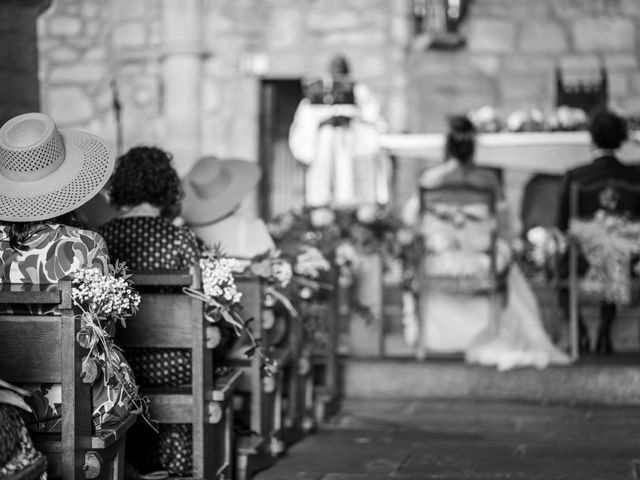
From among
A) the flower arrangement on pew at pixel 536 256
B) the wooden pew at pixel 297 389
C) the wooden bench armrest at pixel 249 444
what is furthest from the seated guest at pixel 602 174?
the wooden bench armrest at pixel 249 444

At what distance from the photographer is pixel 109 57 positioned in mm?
10773

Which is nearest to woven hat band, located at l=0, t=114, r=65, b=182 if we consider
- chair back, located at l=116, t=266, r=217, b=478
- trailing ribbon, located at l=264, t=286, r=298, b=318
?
chair back, located at l=116, t=266, r=217, b=478

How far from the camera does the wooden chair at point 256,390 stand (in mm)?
4680

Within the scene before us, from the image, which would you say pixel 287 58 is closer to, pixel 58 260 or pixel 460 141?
pixel 460 141

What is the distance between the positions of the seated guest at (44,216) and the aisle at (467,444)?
150 centimetres

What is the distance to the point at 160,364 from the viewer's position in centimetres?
409

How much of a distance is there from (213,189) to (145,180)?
119 cm

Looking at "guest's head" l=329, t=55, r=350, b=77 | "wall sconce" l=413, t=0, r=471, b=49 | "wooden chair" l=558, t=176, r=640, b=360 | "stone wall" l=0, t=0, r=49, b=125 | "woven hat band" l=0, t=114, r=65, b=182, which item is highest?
"wall sconce" l=413, t=0, r=471, b=49

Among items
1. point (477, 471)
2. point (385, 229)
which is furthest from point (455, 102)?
point (477, 471)

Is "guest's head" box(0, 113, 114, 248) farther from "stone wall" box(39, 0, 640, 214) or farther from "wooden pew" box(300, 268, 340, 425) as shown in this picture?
"stone wall" box(39, 0, 640, 214)

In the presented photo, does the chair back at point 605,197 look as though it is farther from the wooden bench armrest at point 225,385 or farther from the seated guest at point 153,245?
the seated guest at point 153,245

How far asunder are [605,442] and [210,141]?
5803 mm

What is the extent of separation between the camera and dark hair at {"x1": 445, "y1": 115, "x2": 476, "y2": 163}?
720 cm

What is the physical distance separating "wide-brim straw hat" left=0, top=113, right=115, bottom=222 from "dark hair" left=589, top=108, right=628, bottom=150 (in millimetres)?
4208
